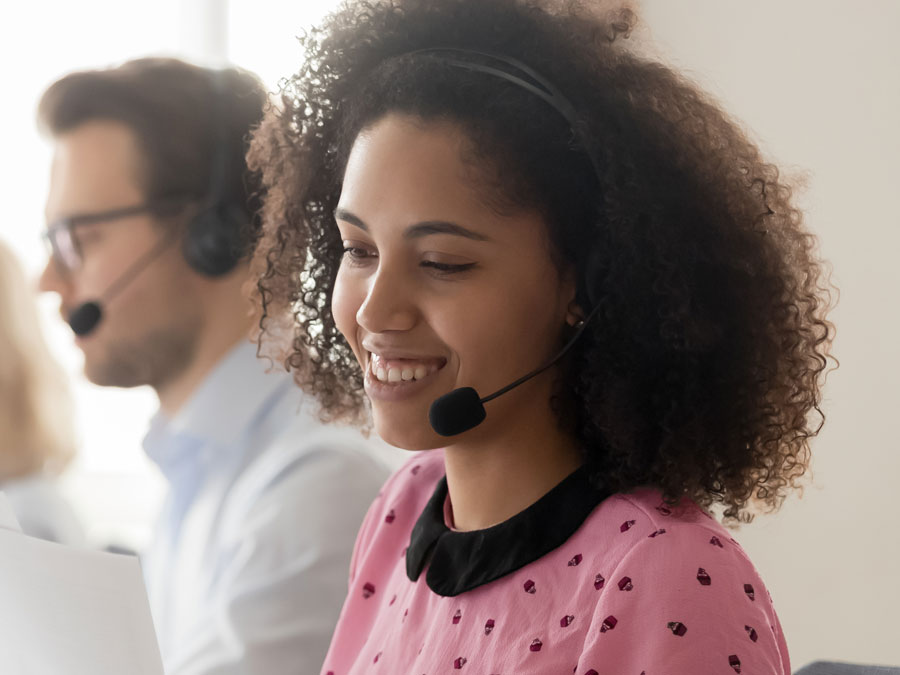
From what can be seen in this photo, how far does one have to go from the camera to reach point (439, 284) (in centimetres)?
88

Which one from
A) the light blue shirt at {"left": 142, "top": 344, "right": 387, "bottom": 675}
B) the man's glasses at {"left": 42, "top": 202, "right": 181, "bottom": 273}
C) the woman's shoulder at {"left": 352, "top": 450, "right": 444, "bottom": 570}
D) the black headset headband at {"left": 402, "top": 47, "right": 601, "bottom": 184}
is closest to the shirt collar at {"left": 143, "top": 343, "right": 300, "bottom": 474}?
the light blue shirt at {"left": 142, "top": 344, "right": 387, "bottom": 675}

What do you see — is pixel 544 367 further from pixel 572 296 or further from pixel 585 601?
pixel 585 601

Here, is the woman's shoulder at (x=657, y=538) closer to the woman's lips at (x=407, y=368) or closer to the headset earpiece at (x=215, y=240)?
the woman's lips at (x=407, y=368)

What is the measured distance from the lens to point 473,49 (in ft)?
3.00

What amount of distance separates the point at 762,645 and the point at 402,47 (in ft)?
1.98

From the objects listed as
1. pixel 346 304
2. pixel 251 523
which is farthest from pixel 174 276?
pixel 346 304

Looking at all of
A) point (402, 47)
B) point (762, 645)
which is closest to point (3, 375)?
point (402, 47)

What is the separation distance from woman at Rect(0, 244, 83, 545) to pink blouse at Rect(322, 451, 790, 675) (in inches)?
52.6

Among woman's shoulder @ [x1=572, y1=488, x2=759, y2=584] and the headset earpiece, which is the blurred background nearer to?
the headset earpiece

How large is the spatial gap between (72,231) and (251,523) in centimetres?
56

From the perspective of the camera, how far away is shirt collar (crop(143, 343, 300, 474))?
1.55 meters

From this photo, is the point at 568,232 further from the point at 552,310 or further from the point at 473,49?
the point at 473,49

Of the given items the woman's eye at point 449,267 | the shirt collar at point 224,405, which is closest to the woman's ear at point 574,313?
the woman's eye at point 449,267

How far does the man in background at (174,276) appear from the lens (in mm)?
1540
